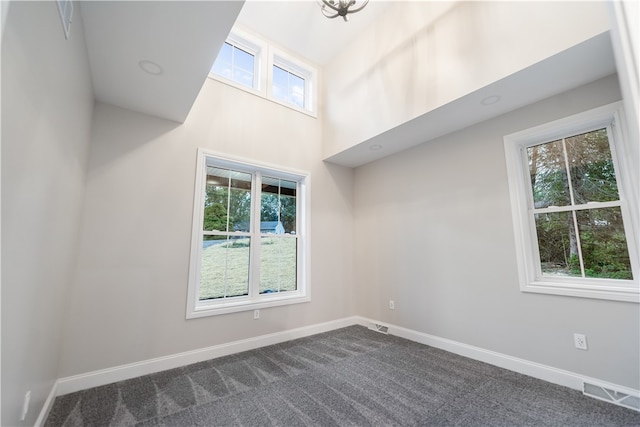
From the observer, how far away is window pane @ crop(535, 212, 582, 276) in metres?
2.51

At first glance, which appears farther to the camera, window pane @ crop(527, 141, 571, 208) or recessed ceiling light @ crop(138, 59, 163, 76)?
window pane @ crop(527, 141, 571, 208)

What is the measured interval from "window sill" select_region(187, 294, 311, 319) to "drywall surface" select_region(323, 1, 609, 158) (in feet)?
7.14

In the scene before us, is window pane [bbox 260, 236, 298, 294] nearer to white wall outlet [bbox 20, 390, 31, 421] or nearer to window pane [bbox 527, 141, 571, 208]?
white wall outlet [bbox 20, 390, 31, 421]

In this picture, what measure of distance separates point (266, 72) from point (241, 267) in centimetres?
272

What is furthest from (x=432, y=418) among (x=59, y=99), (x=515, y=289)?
(x=59, y=99)

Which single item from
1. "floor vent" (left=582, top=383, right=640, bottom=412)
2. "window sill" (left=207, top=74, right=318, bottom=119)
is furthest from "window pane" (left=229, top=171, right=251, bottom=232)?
"floor vent" (left=582, top=383, right=640, bottom=412)

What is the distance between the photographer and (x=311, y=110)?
4.30 meters

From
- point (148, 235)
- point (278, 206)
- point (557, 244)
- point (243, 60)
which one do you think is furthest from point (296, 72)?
point (557, 244)

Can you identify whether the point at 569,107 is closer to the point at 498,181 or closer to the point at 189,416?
the point at 498,181

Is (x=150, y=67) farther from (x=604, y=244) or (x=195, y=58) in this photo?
(x=604, y=244)

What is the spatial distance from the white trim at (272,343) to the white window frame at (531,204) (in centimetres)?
69

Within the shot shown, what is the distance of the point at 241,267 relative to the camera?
3.43 meters

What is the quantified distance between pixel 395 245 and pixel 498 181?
Answer: 151 centimetres

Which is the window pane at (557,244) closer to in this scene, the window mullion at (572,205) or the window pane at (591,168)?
the window mullion at (572,205)
